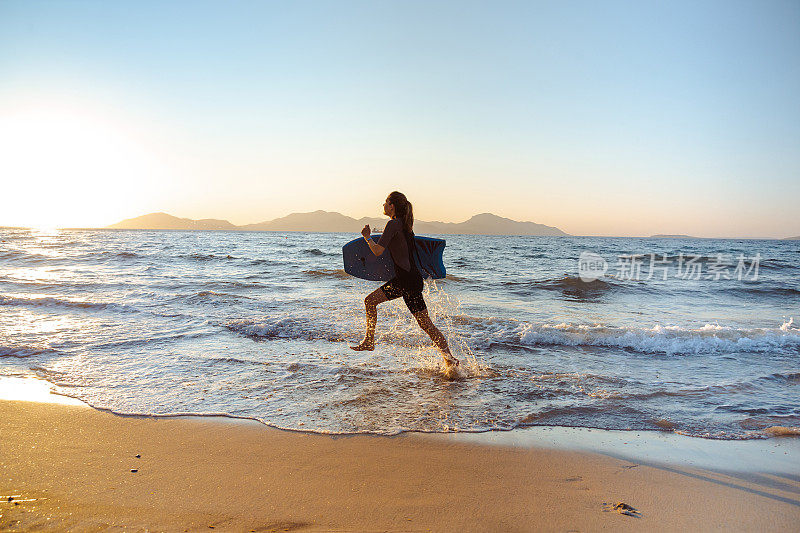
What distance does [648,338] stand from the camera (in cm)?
820

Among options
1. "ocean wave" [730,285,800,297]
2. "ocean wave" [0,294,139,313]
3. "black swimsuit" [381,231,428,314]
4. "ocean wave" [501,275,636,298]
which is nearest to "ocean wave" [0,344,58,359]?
"ocean wave" [0,294,139,313]

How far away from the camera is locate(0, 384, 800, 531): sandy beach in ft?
8.97

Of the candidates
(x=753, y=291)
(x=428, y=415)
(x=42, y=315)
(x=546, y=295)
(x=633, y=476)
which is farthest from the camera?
(x=753, y=291)

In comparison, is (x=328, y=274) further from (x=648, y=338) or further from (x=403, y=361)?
(x=648, y=338)

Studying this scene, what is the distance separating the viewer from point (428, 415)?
4598 mm

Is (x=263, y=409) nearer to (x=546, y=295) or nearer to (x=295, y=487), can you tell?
(x=295, y=487)

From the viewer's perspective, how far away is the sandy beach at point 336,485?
2734 mm

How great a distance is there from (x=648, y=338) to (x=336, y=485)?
6986mm

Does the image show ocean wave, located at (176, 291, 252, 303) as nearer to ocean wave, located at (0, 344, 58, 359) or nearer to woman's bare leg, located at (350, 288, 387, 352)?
ocean wave, located at (0, 344, 58, 359)

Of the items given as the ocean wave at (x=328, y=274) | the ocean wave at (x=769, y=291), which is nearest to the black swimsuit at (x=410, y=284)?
the ocean wave at (x=328, y=274)

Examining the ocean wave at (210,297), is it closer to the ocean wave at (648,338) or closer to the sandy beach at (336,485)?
the ocean wave at (648,338)

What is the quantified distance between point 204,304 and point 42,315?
3.20 metres

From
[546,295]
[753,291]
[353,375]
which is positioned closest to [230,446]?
[353,375]

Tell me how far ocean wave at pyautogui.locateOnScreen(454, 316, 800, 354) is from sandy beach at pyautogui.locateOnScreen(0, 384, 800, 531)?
14.4 ft
